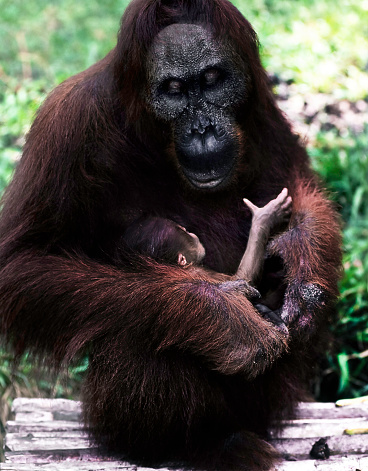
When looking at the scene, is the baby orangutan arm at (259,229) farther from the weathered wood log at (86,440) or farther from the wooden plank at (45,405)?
the wooden plank at (45,405)

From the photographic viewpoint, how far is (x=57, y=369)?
11.0 feet

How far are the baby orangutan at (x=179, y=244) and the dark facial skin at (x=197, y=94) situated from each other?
29cm

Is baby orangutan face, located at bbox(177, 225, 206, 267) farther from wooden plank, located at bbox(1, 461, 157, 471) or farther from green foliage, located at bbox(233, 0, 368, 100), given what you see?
green foliage, located at bbox(233, 0, 368, 100)

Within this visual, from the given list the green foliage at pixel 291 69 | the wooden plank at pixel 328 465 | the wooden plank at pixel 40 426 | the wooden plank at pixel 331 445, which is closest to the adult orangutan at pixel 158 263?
the wooden plank at pixel 328 465

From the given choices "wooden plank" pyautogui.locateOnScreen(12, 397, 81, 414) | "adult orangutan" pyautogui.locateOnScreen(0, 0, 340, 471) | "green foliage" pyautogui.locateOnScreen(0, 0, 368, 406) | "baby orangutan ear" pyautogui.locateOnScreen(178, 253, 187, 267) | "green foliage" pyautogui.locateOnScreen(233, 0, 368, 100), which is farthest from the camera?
"green foliage" pyautogui.locateOnScreen(233, 0, 368, 100)

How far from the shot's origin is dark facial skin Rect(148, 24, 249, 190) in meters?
3.11

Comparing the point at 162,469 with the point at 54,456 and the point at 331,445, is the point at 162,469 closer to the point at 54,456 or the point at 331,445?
the point at 54,456

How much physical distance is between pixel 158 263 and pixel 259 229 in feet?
1.68

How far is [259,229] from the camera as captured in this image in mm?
3441

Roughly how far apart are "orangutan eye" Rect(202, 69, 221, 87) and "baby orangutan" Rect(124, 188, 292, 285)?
0.66 metres

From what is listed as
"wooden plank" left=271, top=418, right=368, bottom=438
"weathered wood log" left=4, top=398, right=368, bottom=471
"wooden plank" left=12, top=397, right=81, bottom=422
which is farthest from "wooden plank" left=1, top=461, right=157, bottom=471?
"wooden plank" left=271, top=418, right=368, bottom=438

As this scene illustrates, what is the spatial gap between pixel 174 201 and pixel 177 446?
1.13 metres

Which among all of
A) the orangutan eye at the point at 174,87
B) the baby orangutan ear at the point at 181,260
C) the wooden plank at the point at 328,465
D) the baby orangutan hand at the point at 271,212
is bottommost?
the wooden plank at the point at 328,465

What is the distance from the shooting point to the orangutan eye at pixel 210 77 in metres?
3.14
